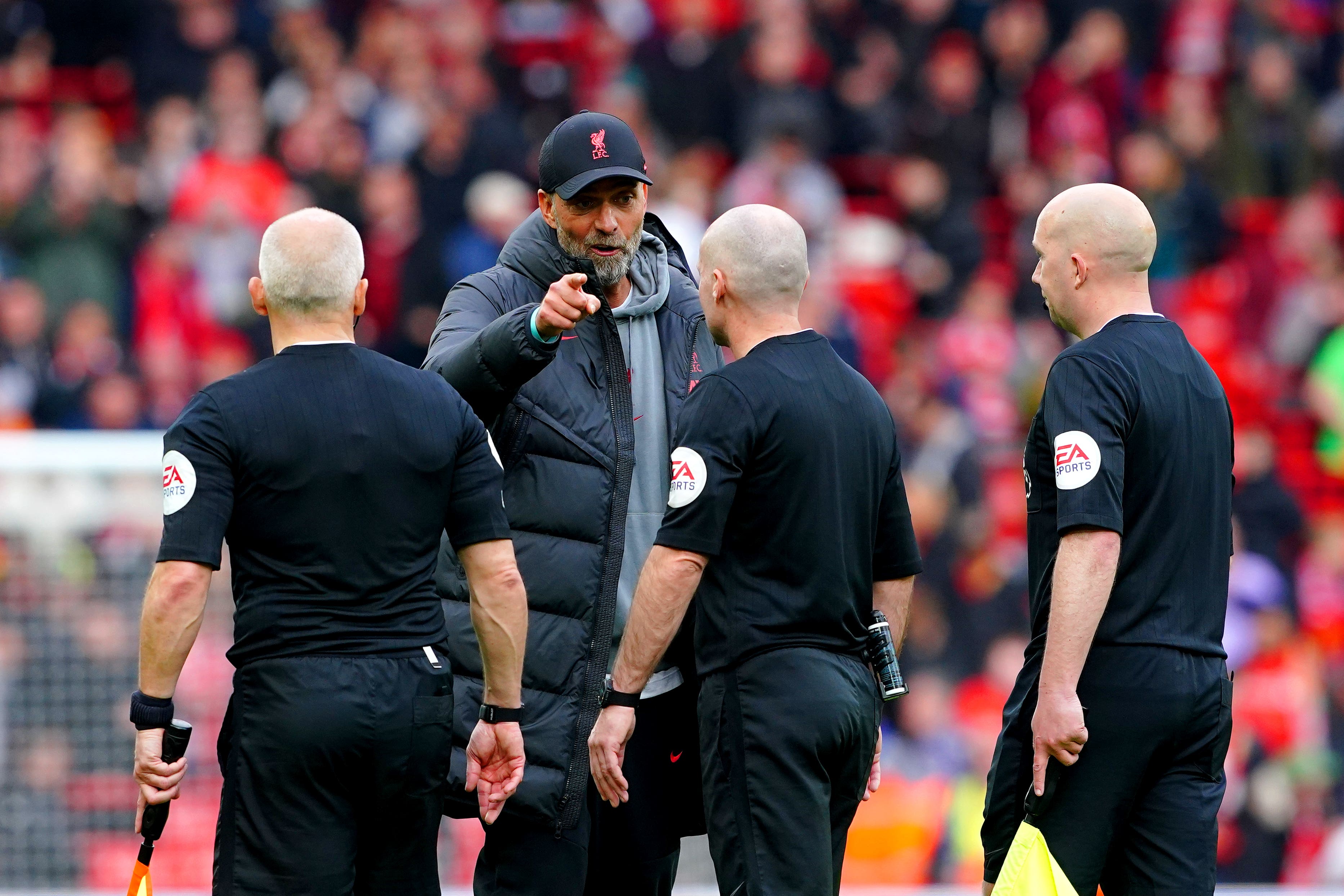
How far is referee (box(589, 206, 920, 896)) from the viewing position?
4121mm

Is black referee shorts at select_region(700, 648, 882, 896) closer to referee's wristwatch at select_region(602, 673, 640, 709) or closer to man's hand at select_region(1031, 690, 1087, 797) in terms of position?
referee's wristwatch at select_region(602, 673, 640, 709)

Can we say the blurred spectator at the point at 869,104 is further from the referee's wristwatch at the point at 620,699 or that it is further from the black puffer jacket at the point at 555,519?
the referee's wristwatch at the point at 620,699

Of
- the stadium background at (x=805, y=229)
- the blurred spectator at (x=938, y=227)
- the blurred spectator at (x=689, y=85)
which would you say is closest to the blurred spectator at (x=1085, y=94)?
the stadium background at (x=805, y=229)

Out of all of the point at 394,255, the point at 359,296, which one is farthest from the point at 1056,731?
the point at 394,255

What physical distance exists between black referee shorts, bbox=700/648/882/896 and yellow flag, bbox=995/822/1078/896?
385 millimetres

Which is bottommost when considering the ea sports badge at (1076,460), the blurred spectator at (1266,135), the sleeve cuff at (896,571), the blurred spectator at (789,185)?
the sleeve cuff at (896,571)

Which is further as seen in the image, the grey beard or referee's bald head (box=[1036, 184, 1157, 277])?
the grey beard

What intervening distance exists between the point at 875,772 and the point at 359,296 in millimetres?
1694

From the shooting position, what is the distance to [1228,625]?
371 inches

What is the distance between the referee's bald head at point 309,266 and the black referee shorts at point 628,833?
1255 mm

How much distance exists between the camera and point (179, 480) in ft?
12.6

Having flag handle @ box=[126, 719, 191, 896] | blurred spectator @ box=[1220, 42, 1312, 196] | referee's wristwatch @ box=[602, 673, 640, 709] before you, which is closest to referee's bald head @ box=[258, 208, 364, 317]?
flag handle @ box=[126, 719, 191, 896]

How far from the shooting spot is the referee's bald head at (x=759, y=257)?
425 cm

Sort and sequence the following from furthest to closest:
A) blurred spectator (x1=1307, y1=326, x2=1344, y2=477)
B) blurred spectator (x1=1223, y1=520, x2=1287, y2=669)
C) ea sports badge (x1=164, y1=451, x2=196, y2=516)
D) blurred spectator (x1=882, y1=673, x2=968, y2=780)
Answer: blurred spectator (x1=1307, y1=326, x2=1344, y2=477)
blurred spectator (x1=1223, y1=520, x2=1287, y2=669)
blurred spectator (x1=882, y1=673, x2=968, y2=780)
ea sports badge (x1=164, y1=451, x2=196, y2=516)
